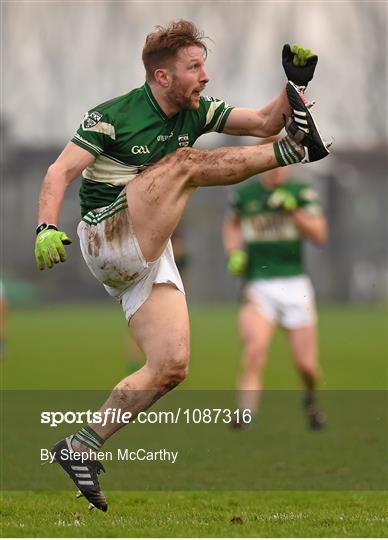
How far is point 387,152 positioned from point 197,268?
950 centimetres

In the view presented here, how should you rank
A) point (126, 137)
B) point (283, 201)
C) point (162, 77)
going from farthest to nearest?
1. point (283, 201)
2. point (162, 77)
3. point (126, 137)

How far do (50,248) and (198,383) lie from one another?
9070 millimetres

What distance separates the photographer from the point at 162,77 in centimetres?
624

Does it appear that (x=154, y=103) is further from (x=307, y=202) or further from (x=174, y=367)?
(x=307, y=202)

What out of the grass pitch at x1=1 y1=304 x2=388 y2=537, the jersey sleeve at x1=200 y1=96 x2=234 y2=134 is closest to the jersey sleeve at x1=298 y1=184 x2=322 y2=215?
the grass pitch at x1=1 y1=304 x2=388 y2=537

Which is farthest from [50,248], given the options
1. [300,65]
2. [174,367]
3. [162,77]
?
[300,65]

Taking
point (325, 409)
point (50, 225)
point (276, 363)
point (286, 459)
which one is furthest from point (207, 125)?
point (276, 363)

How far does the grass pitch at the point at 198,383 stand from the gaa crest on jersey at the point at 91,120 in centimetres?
195

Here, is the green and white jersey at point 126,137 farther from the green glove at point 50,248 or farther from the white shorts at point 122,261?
the green glove at point 50,248

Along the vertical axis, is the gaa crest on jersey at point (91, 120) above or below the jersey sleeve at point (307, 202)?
above

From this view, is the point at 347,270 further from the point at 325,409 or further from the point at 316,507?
the point at 316,507

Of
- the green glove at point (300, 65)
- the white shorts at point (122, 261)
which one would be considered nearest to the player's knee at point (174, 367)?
the white shorts at point (122, 261)

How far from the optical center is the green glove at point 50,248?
5613 mm

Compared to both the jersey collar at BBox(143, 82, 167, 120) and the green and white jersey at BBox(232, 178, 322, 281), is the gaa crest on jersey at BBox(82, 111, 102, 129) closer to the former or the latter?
the jersey collar at BBox(143, 82, 167, 120)
